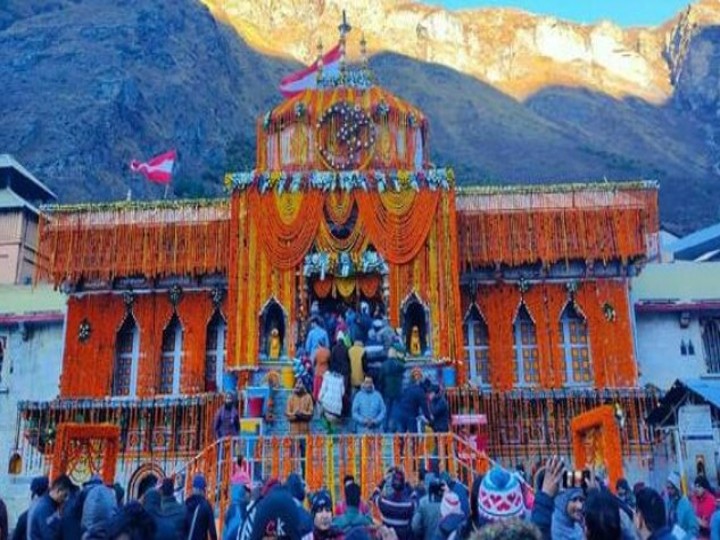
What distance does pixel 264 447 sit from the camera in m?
15.3

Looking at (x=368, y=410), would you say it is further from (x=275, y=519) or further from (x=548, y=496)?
(x=548, y=496)

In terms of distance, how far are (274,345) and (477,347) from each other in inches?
243

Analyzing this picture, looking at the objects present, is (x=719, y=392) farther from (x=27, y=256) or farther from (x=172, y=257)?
(x=27, y=256)

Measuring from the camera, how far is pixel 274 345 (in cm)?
2295

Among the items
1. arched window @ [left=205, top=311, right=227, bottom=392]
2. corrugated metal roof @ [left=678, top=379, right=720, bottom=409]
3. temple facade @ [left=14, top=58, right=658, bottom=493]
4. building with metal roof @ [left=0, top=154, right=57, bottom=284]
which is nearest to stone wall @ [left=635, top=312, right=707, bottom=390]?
temple facade @ [left=14, top=58, right=658, bottom=493]

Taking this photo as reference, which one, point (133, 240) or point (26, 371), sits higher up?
point (133, 240)

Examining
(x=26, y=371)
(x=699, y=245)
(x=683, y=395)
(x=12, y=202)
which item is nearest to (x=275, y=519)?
(x=683, y=395)

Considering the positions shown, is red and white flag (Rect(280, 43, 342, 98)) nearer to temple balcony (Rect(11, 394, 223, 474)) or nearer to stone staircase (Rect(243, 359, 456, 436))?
stone staircase (Rect(243, 359, 456, 436))

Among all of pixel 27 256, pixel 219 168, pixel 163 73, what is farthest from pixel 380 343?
pixel 163 73

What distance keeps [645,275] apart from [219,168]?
43.3 metres

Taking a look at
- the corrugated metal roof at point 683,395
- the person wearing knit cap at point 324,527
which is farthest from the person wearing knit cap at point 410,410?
the person wearing knit cap at point 324,527

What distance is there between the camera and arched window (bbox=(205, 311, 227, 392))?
24.7 meters

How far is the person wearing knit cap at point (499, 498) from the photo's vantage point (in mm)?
5477

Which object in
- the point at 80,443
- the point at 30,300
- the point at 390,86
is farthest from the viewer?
the point at 390,86
